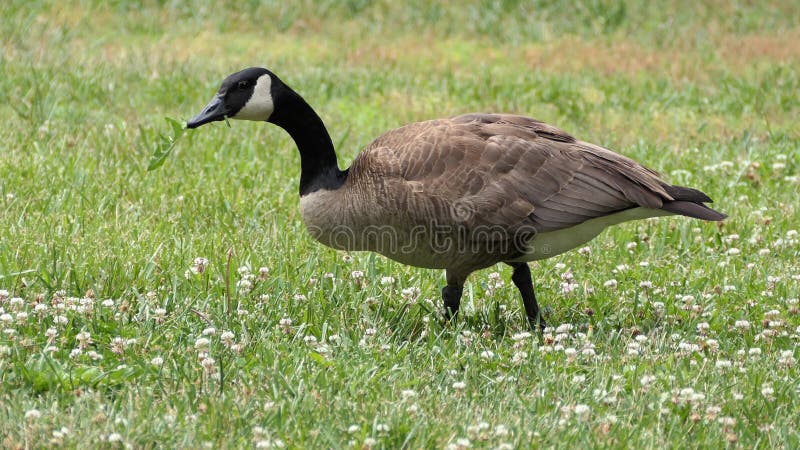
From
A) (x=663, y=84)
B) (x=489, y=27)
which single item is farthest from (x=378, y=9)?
(x=663, y=84)

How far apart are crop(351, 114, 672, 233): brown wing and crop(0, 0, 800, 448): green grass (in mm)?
567

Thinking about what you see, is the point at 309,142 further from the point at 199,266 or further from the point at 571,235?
the point at 571,235

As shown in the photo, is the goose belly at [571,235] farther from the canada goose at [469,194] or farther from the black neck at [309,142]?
the black neck at [309,142]

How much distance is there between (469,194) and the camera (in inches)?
202

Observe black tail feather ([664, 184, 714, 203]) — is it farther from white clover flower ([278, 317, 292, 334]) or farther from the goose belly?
white clover flower ([278, 317, 292, 334])

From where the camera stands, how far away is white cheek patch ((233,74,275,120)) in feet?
17.9

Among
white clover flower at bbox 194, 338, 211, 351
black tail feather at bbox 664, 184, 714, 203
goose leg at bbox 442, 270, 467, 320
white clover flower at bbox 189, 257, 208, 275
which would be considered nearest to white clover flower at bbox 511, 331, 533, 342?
goose leg at bbox 442, 270, 467, 320

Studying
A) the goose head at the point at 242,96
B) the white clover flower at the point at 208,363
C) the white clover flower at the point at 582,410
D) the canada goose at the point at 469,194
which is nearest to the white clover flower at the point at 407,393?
the white clover flower at the point at 582,410

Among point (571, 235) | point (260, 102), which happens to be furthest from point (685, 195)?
point (260, 102)

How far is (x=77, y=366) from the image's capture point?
14.2 feet

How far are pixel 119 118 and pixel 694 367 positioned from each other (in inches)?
215

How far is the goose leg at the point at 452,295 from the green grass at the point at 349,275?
12cm

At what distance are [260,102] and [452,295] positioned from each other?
4.51ft

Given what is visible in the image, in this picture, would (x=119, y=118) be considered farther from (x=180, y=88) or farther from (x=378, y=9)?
(x=378, y=9)
